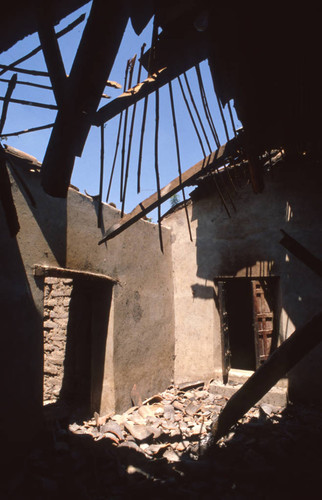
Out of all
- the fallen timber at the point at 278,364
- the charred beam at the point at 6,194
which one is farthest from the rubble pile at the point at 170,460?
the charred beam at the point at 6,194

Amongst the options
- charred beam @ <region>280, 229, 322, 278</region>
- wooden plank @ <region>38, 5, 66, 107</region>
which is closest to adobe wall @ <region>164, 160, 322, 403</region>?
charred beam @ <region>280, 229, 322, 278</region>

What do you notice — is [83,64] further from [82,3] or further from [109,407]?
[109,407]

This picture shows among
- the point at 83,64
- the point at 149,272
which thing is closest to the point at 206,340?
the point at 149,272

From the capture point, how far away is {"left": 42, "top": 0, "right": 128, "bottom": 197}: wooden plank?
47.2 inches

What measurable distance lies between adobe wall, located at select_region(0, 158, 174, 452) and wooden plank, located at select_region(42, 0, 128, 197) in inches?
12.0

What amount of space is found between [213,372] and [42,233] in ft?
15.8

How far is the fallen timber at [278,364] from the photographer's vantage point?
2141mm

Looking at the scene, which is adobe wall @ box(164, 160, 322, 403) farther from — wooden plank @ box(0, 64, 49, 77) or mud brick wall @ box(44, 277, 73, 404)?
wooden plank @ box(0, 64, 49, 77)

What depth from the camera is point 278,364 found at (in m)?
2.25

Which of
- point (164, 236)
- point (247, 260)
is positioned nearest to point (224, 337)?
point (247, 260)

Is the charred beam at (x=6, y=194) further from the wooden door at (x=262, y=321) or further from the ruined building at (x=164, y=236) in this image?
the wooden door at (x=262, y=321)

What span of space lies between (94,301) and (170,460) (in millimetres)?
2786

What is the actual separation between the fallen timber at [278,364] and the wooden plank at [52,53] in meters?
2.27

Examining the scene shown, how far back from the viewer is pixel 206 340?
6.39 metres
